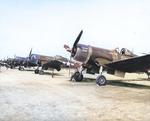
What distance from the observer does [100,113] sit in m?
3.79

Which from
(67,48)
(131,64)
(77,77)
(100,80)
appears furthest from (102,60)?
(67,48)

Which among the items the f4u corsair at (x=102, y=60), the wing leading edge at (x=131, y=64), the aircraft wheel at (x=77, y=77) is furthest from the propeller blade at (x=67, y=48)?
the wing leading edge at (x=131, y=64)

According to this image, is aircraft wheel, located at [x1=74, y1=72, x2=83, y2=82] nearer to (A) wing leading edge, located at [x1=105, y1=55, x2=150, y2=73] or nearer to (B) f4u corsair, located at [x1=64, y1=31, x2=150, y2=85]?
(B) f4u corsair, located at [x1=64, y1=31, x2=150, y2=85]

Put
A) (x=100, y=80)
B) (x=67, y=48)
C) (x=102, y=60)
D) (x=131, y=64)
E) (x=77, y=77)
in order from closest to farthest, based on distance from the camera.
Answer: (x=131, y=64)
(x=100, y=80)
(x=102, y=60)
(x=67, y=48)
(x=77, y=77)

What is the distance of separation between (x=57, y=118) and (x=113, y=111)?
60.2 inches

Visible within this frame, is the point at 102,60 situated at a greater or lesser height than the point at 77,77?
greater

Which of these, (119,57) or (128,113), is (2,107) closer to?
(128,113)

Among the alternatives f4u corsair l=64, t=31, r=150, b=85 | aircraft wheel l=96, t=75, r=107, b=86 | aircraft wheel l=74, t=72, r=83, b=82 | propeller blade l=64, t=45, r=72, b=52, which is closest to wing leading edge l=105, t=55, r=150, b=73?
f4u corsair l=64, t=31, r=150, b=85

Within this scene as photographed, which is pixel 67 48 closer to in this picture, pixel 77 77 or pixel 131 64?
pixel 77 77

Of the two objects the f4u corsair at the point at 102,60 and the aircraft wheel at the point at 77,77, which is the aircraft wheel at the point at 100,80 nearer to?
the f4u corsair at the point at 102,60

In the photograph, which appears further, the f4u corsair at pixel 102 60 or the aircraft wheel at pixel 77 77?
the aircraft wheel at pixel 77 77

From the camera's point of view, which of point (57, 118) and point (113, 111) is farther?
point (113, 111)

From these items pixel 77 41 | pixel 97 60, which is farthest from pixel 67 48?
pixel 97 60

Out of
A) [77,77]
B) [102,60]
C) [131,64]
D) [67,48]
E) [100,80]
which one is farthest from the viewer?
[77,77]
